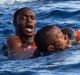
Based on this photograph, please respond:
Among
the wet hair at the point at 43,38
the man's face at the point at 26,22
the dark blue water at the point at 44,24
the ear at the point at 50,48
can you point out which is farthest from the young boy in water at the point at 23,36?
the ear at the point at 50,48

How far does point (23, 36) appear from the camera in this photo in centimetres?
938

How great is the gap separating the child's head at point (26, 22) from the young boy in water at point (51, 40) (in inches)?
27.3

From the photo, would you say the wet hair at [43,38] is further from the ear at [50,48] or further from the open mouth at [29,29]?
the open mouth at [29,29]

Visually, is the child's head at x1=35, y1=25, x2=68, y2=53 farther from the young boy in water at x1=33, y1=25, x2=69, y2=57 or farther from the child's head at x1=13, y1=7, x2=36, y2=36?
the child's head at x1=13, y1=7, x2=36, y2=36

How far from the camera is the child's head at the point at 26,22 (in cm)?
916

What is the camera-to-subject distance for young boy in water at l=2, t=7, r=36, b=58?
9.10m

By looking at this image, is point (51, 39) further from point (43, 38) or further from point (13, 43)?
point (13, 43)

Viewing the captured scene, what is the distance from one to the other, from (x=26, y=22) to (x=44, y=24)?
11.4 feet

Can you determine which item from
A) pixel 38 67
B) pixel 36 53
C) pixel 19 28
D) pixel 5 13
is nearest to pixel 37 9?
pixel 5 13

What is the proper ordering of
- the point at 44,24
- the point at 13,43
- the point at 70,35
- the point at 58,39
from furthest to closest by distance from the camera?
the point at 44,24
the point at 70,35
the point at 13,43
the point at 58,39

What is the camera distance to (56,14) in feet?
46.0

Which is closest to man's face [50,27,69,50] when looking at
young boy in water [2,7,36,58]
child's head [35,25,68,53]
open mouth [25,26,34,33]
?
child's head [35,25,68,53]

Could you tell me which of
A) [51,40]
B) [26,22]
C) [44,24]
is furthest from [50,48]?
[44,24]

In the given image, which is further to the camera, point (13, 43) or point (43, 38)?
point (13, 43)
